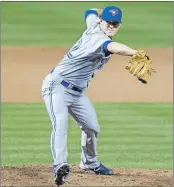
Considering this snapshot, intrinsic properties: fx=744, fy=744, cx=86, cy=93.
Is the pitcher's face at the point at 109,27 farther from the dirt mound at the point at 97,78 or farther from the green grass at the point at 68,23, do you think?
the green grass at the point at 68,23

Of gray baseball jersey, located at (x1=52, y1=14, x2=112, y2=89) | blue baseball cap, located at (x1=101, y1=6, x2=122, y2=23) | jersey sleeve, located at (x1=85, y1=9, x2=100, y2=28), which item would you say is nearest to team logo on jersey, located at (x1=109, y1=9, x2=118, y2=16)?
blue baseball cap, located at (x1=101, y1=6, x2=122, y2=23)

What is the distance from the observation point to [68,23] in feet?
65.0

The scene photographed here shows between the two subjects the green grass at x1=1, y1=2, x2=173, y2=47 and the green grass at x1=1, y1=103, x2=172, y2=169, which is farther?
the green grass at x1=1, y1=2, x2=173, y2=47

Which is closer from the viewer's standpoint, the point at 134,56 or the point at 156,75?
the point at 134,56

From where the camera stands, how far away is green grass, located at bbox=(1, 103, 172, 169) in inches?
375

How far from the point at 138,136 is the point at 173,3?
36.3 feet

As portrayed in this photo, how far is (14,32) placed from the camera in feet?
63.2

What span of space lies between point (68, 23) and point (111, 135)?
939 centimetres

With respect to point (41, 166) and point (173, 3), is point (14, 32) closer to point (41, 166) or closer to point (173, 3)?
point (173, 3)

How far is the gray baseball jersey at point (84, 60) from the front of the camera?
7.56m

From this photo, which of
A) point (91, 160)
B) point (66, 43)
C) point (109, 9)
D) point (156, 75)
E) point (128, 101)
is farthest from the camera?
point (66, 43)

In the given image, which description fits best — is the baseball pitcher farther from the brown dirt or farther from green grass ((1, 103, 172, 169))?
green grass ((1, 103, 172, 169))

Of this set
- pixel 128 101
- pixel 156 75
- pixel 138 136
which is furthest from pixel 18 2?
pixel 138 136

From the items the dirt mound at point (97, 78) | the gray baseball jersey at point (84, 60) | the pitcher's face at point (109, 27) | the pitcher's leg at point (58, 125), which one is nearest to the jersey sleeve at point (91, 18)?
the gray baseball jersey at point (84, 60)
